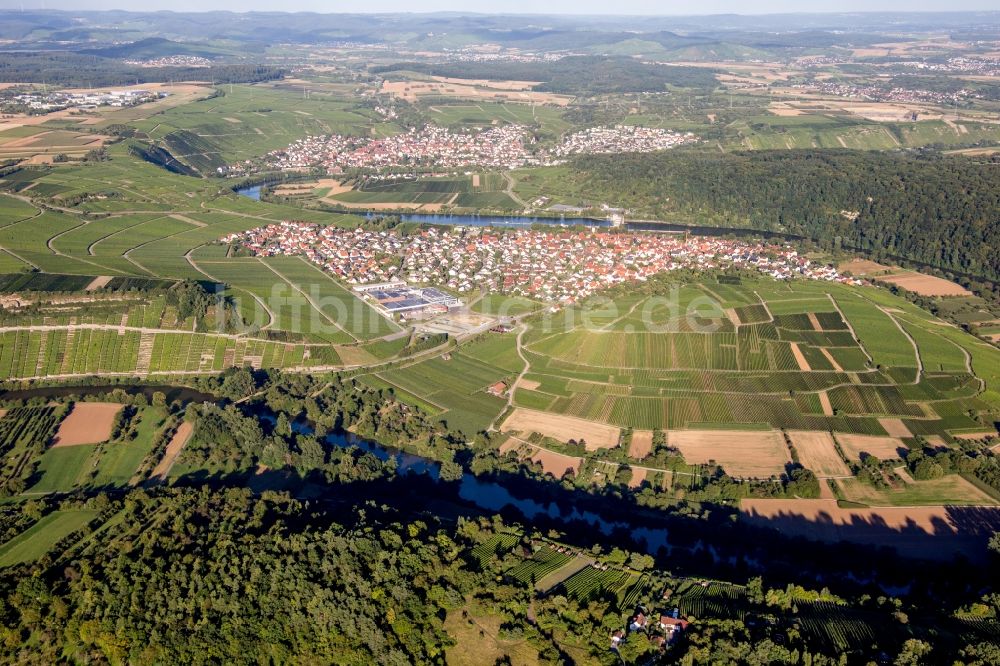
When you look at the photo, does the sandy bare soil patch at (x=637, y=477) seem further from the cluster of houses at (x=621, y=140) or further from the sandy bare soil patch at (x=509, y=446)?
the cluster of houses at (x=621, y=140)

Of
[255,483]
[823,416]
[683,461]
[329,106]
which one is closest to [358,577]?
[255,483]

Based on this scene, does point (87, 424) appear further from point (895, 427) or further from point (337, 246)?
point (895, 427)

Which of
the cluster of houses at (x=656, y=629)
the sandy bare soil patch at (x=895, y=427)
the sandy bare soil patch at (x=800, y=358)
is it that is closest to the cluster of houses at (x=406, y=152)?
the sandy bare soil patch at (x=800, y=358)

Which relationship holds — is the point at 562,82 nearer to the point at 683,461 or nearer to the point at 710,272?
the point at 710,272

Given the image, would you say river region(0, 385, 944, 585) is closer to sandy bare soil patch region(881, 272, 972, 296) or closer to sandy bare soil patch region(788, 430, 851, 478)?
sandy bare soil patch region(788, 430, 851, 478)

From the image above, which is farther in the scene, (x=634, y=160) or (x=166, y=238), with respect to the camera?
(x=634, y=160)
